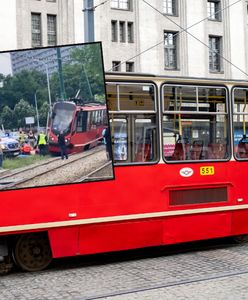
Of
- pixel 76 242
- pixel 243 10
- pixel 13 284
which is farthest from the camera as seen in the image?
pixel 243 10

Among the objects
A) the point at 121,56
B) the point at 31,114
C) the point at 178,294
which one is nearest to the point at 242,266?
the point at 178,294

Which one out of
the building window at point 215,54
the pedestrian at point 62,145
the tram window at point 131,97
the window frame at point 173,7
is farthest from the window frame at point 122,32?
the pedestrian at point 62,145

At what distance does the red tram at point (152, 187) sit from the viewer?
7.28m

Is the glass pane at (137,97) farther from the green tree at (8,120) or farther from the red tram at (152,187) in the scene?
the green tree at (8,120)

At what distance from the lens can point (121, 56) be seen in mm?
34531

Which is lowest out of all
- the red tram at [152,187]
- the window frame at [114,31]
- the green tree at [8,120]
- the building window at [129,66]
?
the red tram at [152,187]

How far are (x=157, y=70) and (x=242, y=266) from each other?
28.8 meters

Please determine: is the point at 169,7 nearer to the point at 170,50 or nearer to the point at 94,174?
the point at 170,50

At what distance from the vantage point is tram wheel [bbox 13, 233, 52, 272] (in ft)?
24.1

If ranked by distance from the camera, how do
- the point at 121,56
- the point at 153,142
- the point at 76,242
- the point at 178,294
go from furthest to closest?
the point at 121,56
the point at 153,142
the point at 76,242
the point at 178,294

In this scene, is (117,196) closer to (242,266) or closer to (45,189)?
(45,189)

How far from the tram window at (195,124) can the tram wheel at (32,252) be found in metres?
2.19

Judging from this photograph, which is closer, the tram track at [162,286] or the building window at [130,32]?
the tram track at [162,286]

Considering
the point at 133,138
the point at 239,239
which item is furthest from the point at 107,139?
the point at 239,239
